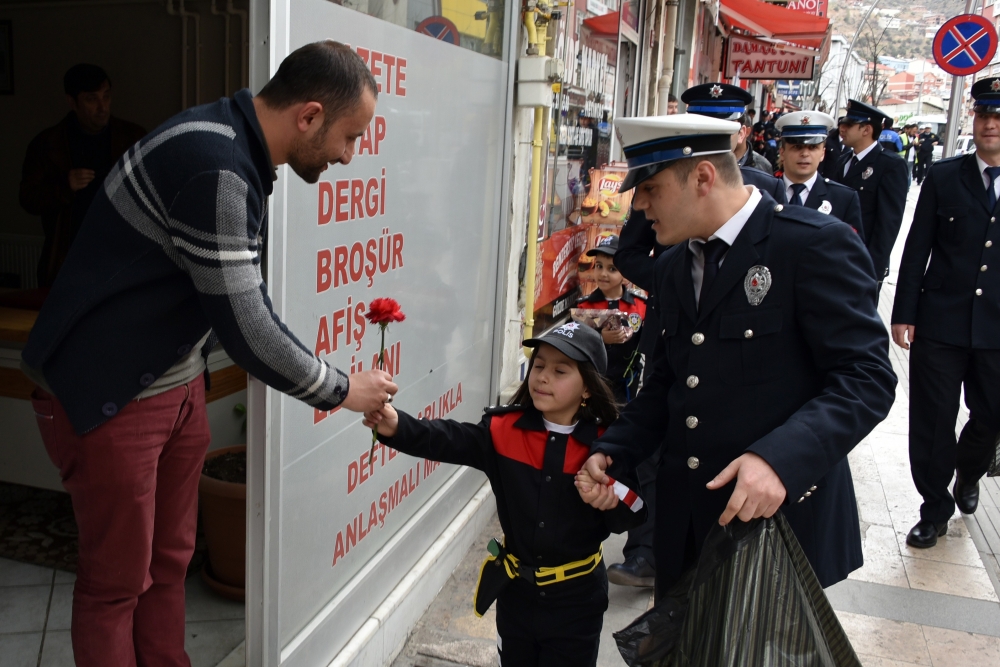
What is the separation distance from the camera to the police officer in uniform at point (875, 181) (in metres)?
6.55

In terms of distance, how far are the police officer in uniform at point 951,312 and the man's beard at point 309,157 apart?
3.65m

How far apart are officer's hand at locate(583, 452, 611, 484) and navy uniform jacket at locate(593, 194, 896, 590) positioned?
34 millimetres

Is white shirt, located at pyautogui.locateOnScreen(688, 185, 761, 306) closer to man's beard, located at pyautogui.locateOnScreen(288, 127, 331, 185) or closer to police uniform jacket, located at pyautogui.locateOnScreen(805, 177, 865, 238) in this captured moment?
man's beard, located at pyautogui.locateOnScreen(288, 127, 331, 185)

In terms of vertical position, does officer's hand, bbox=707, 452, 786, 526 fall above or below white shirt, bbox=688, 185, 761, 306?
below

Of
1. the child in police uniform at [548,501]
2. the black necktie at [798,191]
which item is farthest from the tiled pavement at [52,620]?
the black necktie at [798,191]

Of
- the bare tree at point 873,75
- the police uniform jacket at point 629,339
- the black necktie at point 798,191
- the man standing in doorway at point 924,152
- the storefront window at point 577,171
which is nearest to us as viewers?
the police uniform jacket at point 629,339

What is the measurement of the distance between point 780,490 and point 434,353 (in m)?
2.19

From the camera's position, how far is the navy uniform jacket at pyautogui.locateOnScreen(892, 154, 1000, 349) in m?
4.50

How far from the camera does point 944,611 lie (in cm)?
417

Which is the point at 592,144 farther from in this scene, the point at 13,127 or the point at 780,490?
the point at 780,490

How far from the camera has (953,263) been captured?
184 inches

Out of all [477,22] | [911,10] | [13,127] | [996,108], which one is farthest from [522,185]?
[911,10]

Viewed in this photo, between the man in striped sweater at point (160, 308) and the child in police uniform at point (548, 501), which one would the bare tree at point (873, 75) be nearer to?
the child in police uniform at point (548, 501)

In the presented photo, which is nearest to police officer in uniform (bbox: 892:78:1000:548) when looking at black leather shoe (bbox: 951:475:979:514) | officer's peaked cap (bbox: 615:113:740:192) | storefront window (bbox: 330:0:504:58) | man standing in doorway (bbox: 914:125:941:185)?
black leather shoe (bbox: 951:475:979:514)
